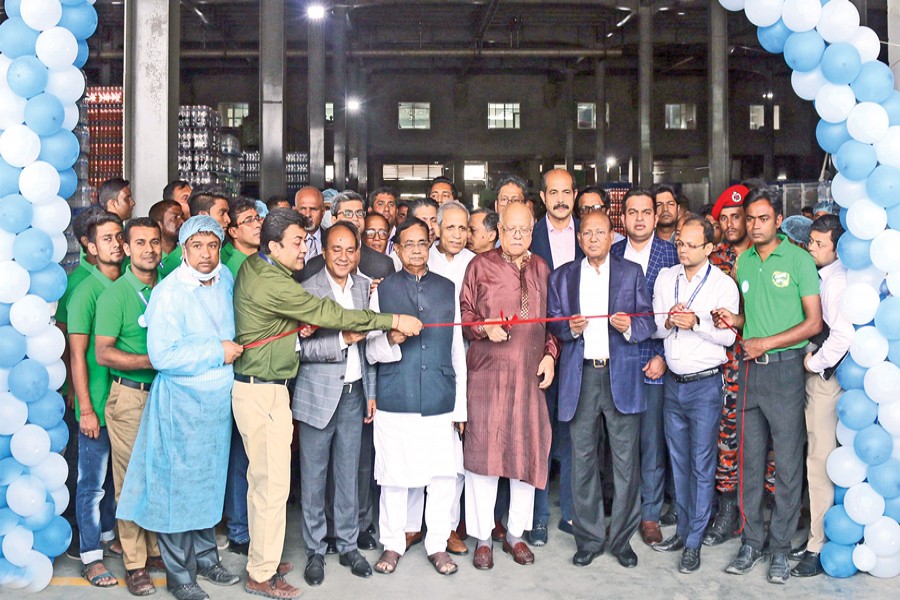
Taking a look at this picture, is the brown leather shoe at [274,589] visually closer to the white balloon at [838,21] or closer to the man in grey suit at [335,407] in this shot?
the man in grey suit at [335,407]

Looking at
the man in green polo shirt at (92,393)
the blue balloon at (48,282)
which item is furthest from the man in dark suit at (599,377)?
the blue balloon at (48,282)

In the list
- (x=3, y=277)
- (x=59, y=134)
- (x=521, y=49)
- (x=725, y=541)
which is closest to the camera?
(x=3, y=277)

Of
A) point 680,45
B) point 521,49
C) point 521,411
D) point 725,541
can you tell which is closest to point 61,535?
point 521,411

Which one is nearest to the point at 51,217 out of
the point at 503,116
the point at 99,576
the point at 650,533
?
the point at 99,576

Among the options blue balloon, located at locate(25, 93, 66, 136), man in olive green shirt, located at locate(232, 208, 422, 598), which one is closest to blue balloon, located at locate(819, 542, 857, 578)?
man in olive green shirt, located at locate(232, 208, 422, 598)

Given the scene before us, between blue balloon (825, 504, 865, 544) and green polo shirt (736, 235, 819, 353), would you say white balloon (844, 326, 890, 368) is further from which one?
blue balloon (825, 504, 865, 544)

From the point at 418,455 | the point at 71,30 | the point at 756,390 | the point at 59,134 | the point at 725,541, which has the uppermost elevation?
the point at 71,30

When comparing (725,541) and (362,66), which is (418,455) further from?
(362,66)

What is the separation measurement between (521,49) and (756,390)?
17.5 meters

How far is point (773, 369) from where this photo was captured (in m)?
4.23

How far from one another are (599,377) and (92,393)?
101 inches

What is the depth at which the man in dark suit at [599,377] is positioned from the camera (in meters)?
4.36

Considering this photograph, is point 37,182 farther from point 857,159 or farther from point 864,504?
point 864,504

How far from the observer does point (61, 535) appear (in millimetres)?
4105
